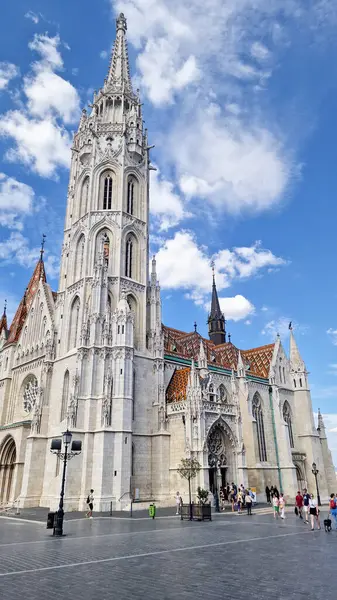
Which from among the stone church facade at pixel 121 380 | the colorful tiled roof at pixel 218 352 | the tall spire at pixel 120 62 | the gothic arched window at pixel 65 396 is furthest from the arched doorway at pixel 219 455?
the tall spire at pixel 120 62

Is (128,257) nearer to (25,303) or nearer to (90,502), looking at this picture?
(25,303)

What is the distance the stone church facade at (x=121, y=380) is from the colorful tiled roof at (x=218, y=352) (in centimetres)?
18

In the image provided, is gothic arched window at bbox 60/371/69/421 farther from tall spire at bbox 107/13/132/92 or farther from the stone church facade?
tall spire at bbox 107/13/132/92

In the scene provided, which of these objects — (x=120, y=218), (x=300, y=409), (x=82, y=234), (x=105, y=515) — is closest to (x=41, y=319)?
(x=82, y=234)

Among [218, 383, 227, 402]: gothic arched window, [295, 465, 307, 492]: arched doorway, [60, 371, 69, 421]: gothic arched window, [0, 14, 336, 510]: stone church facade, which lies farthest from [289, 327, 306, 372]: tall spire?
[60, 371, 69, 421]: gothic arched window

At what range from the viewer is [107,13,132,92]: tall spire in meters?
46.9

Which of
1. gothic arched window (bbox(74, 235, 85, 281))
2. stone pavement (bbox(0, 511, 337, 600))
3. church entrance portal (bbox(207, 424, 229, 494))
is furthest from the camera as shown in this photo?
gothic arched window (bbox(74, 235, 85, 281))

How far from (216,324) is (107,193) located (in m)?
26.4

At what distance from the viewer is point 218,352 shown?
47.5 meters

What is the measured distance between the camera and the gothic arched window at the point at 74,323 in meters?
35.0

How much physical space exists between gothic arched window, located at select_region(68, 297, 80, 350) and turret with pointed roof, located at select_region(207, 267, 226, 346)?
85.6 ft

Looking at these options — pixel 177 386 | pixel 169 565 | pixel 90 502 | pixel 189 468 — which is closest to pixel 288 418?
pixel 177 386

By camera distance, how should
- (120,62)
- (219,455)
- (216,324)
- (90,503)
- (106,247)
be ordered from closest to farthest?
(90,503)
(219,455)
(106,247)
(120,62)
(216,324)

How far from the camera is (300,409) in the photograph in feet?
153
